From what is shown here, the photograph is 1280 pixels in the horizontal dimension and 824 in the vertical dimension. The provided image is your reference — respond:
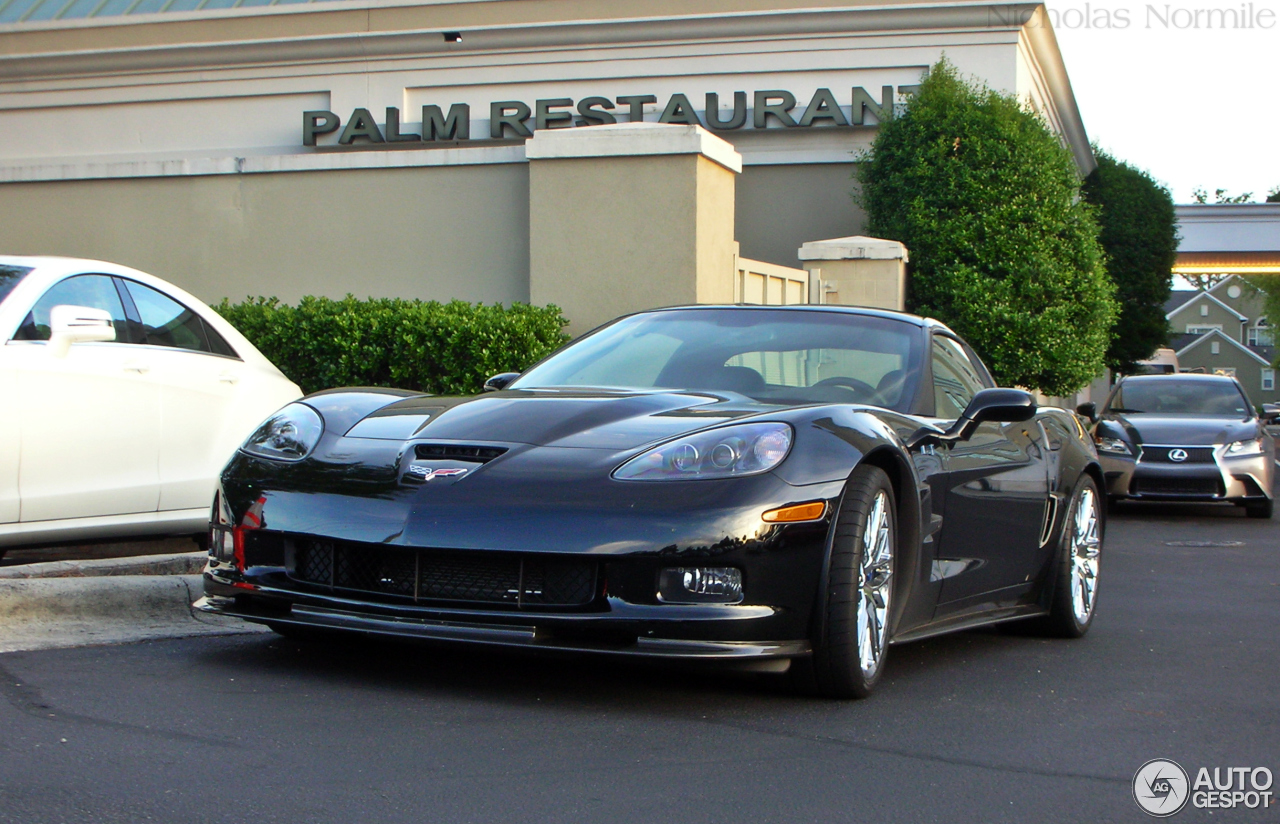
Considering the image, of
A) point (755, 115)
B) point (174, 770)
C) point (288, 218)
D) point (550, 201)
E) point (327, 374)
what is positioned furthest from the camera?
point (755, 115)

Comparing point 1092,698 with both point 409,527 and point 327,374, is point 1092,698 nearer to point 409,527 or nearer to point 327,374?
point 409,527

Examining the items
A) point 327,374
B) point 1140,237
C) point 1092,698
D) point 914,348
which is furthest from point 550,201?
point 1140,237

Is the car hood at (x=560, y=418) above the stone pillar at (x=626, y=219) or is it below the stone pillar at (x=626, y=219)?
below

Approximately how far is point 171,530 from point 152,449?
1.22 ft

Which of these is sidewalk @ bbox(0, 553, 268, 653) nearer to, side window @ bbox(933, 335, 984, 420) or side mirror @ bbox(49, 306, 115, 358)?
side mirror @ bbox(49, 306, 115, 358)

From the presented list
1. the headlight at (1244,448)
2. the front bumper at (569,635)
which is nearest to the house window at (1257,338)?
the headlight at (1244,448)

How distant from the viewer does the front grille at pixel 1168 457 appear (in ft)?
44.4

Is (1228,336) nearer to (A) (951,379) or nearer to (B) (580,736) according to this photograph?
(A) (951,379)

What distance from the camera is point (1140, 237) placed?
31516mm

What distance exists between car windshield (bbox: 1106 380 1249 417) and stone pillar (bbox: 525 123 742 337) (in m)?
5.45

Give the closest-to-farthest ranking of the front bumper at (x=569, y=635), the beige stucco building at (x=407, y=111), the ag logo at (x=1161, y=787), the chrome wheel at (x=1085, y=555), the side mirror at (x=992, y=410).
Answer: the ag logo at (x=1161, y=787) < the front bumper at (x=569, y=635) < the side mirror at (x=992, y=410) < the chrome wheel at (x=1085, y=555) < the beige stucco building at (x=407, y=111)

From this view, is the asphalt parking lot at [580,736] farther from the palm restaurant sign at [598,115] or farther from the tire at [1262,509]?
the palm restaurant sign at [598,115]

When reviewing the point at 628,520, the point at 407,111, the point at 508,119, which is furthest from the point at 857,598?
the point at 407,111

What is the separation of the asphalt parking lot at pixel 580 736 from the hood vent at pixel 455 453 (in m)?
0.68
